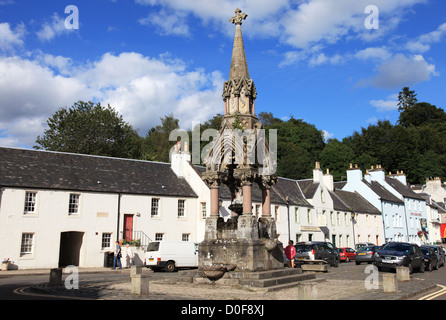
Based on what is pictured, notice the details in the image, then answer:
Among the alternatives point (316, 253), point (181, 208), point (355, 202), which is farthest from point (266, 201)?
point (355, 202)

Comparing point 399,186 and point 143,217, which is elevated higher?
point 399,186

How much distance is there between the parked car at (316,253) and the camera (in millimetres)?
26406

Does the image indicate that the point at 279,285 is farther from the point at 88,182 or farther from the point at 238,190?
the point at 88,182

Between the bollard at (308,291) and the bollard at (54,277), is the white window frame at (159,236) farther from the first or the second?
the bollard at (308,291)

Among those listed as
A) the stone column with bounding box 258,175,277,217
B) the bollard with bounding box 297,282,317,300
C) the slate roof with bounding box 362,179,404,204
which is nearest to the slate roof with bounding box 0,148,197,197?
the stone column with bounding box 258,175,277,217

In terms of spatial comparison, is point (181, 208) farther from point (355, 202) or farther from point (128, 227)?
point (355, 202)

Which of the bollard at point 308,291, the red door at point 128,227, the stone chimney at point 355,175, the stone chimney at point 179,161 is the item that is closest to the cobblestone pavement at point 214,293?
the bollard at point 308,291

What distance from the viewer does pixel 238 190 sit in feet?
55.1

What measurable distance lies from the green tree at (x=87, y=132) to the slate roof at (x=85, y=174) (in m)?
12.6

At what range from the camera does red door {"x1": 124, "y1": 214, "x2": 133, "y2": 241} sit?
30.8 meters

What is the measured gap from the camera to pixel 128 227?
30.9 m
